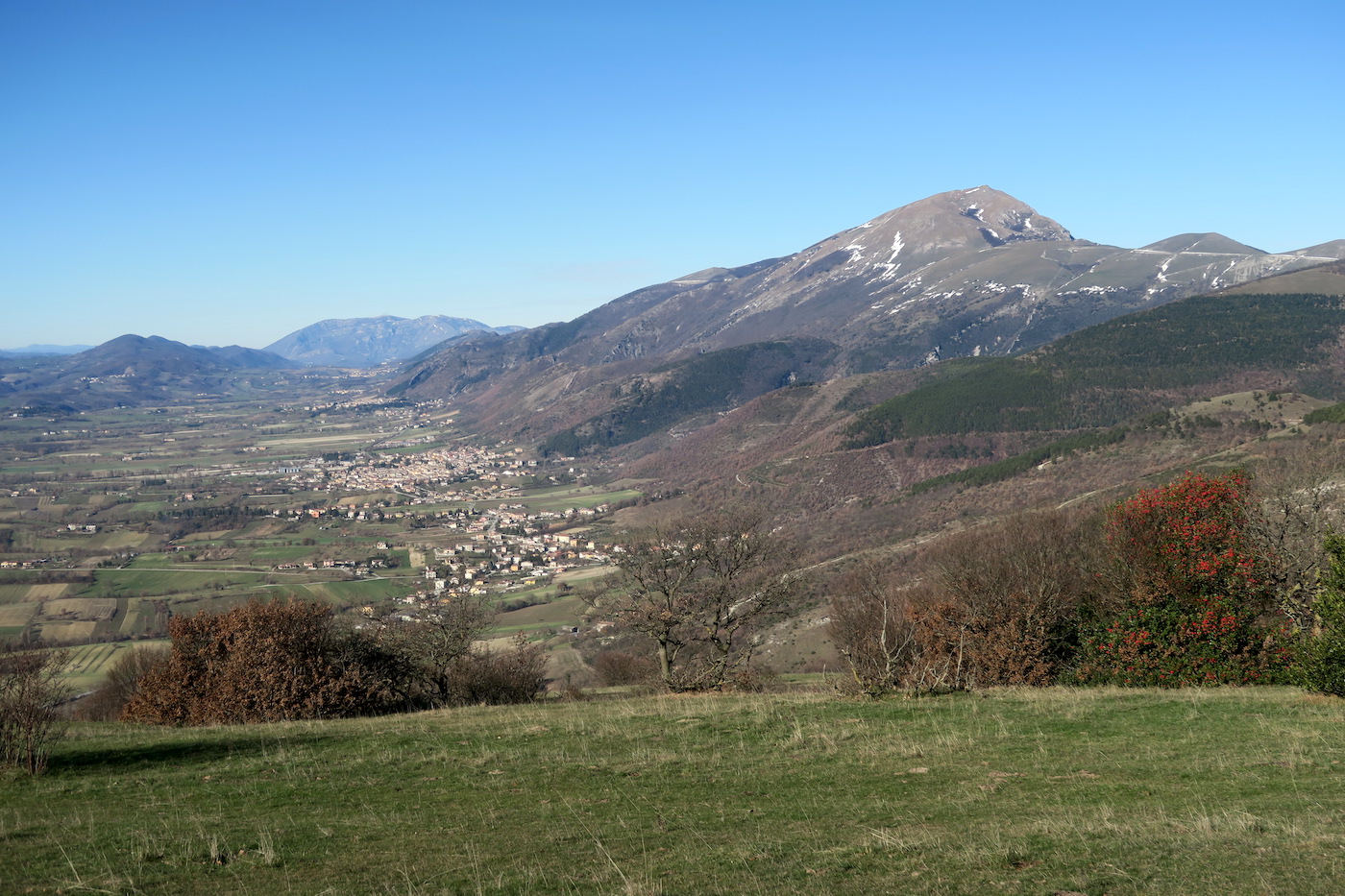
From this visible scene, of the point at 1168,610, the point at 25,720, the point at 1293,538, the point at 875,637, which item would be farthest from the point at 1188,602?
the point at 25,720

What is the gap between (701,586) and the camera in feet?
111

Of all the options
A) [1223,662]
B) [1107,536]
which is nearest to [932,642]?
[1107,536]

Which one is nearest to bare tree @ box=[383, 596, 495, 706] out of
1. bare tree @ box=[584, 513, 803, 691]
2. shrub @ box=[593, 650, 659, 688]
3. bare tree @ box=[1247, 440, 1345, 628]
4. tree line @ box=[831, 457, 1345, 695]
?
bare tree @ box=[584, 513, 803, 691]

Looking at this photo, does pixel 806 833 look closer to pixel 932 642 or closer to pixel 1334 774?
pixel 1334 774

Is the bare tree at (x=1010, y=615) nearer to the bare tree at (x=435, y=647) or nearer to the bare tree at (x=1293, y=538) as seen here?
the bare tree at (x=1293, y=538)

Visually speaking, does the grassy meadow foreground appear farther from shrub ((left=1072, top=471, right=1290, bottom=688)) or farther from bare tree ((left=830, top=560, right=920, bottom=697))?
shrub ((left=1072, top=471, right=1290, bottom=688))

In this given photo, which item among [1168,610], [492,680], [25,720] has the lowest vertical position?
[492,680]

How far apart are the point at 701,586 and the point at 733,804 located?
21.8 m

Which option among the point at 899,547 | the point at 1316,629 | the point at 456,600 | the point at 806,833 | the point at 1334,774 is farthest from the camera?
the point at 899,547

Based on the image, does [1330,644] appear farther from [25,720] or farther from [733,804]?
[25,720]

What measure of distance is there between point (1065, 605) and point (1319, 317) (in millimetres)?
220144

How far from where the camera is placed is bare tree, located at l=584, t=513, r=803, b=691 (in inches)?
1235

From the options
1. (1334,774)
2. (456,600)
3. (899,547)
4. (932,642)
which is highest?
(1334,774)

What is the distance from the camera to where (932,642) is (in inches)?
1200
